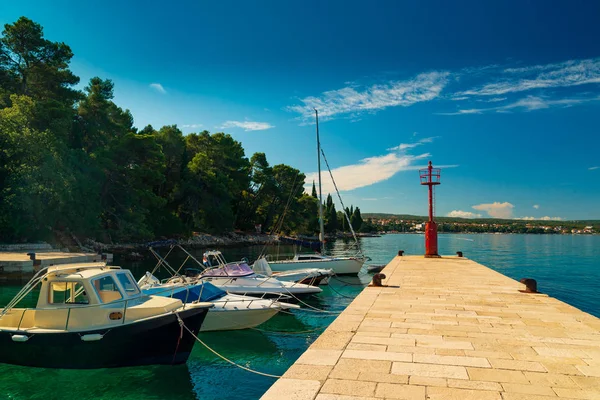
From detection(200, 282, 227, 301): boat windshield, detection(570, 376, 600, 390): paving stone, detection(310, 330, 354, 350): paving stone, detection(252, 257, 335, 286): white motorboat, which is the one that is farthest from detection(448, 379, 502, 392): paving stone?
detection(252, 257, 335, 286): white motorboat

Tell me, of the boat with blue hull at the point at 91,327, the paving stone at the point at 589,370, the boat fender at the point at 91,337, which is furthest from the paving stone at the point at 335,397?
the boat fender at the point at 91,337

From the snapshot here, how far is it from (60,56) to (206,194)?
25.1 meters

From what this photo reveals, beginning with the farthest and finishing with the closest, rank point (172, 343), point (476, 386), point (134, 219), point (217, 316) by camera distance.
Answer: point (134, 219)
point (217, 316)
point (172, 343)
point (476, 386)

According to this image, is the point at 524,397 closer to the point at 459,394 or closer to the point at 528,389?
the point at 528,389

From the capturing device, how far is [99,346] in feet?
28.3

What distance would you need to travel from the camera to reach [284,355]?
10.9 meters

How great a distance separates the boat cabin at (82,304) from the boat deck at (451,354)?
15.6 feet

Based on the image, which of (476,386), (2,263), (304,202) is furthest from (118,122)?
(476,386)

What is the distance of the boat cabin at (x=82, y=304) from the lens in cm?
875

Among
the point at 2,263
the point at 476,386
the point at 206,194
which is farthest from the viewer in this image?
the point at 206,194

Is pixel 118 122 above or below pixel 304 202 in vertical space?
above

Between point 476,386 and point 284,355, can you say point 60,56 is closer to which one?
point 284,355

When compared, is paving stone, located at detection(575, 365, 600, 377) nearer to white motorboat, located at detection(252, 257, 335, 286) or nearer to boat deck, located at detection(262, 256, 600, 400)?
boat deck, located at detection(262, 256, 600, 400)

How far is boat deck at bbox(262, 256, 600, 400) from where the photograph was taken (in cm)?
446
